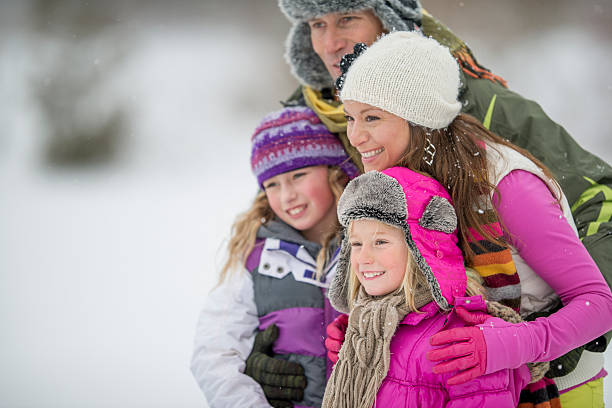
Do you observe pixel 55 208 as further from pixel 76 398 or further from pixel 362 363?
pixel 362 363

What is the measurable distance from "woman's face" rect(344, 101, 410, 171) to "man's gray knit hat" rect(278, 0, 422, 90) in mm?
593

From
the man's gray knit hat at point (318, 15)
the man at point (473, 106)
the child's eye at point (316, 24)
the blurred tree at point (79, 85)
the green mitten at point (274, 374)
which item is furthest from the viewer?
the blurred tree at point (79, 85)

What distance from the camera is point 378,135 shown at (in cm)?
148

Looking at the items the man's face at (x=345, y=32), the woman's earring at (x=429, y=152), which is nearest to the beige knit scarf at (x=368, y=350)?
the woman's earring at (x=429, y=152)

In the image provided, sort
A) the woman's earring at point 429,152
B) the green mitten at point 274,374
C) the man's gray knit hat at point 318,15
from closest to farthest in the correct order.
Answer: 1. the woman's earring at point 429,152
2. the green mitten at point 274,374
3. the man's gray knit hat at point 318,15

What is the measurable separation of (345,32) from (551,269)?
42.7 inches

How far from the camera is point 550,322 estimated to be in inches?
53.4

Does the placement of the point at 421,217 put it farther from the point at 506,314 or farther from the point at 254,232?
the point at 254,232

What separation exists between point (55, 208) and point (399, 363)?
18.3 ft

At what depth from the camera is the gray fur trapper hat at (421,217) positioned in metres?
1.32

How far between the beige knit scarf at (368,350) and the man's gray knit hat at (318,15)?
98 cm

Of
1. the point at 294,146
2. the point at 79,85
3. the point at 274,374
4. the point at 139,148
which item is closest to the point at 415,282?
the point at 274,374

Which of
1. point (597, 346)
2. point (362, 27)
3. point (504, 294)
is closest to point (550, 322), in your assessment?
point (504, 294)

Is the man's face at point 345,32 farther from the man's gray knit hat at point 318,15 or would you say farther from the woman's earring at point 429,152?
the woman's earring at point 429,152
